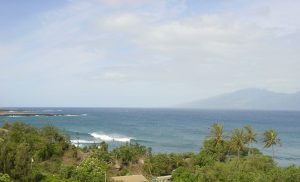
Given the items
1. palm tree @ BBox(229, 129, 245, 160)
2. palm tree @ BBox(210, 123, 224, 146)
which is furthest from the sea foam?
palm tree @ BBox(229, 129, 245, 160)

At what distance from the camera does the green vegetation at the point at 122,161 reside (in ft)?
130

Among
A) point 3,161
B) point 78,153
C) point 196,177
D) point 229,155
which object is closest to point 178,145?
point 229,155

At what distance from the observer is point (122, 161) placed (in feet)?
177

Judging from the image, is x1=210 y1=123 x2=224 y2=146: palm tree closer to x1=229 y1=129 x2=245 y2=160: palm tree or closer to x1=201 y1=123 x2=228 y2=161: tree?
x1=201 y1=123 x2=228 y2=161: tree

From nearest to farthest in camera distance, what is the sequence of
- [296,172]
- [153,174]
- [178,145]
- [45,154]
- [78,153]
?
1. [296,172]
2. [153,174]
3. [45,154]
4. [78,153]
5. [178,145]

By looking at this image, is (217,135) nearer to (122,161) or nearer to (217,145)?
(217,145)

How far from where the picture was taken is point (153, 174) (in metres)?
50.7

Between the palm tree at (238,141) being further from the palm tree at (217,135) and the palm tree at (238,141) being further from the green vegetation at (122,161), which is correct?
the palm tree at (217,135)

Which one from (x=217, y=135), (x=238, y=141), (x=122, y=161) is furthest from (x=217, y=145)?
(x=122, y=161)

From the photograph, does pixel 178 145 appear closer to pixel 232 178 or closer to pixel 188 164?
pixel 188 164

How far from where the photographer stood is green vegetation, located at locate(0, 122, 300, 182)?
3975 centimetres

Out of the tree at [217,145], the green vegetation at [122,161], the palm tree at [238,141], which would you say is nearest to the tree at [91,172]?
the green vegetation at [122,161]

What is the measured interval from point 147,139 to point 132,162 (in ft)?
146

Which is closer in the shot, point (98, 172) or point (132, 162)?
point (98, 172)
